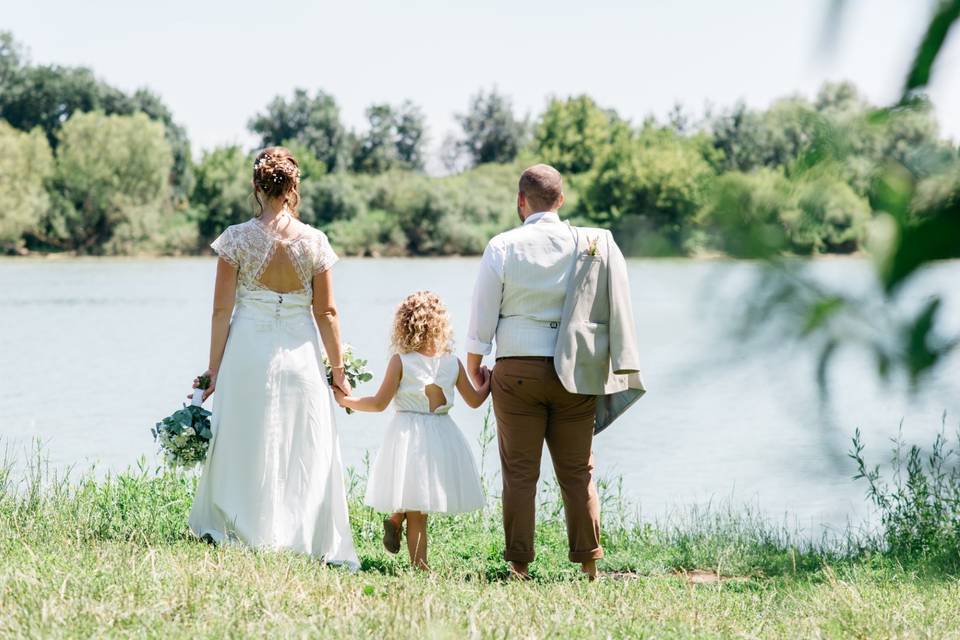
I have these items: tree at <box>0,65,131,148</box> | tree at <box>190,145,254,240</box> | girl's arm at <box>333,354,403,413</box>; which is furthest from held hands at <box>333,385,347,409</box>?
tree at <box>0,65,131,148</box>

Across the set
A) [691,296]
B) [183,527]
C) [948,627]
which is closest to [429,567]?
[183,527]

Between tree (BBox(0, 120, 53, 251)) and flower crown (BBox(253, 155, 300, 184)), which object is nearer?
flower crown (BBox(253, 155, 300, 184))

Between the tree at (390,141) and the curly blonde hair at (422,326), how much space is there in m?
83.2

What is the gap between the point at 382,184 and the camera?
204 ft

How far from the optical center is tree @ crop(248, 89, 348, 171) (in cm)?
8825

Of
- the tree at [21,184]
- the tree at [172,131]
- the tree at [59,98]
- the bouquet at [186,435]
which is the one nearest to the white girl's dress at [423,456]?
the bouquet at [186,435]

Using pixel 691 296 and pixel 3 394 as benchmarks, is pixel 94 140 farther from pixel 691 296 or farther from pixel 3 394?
pixel 691 296

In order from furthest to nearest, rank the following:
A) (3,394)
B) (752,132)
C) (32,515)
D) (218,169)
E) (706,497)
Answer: (218,169) < (3,394) < (706,497) < (32,515) < (752,132)

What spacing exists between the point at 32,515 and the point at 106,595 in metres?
2.45

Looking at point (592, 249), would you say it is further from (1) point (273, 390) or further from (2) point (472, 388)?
(1) point (273, 390)

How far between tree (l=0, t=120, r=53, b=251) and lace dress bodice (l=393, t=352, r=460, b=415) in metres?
52.7

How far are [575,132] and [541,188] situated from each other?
3021 inches

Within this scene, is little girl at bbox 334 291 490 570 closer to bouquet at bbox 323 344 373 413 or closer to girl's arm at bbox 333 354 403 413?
girl's arm at bbox 333 354 403 413

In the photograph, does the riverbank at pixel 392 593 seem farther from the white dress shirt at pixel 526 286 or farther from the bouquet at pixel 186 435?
the white dress shirt at pixel 526 286
